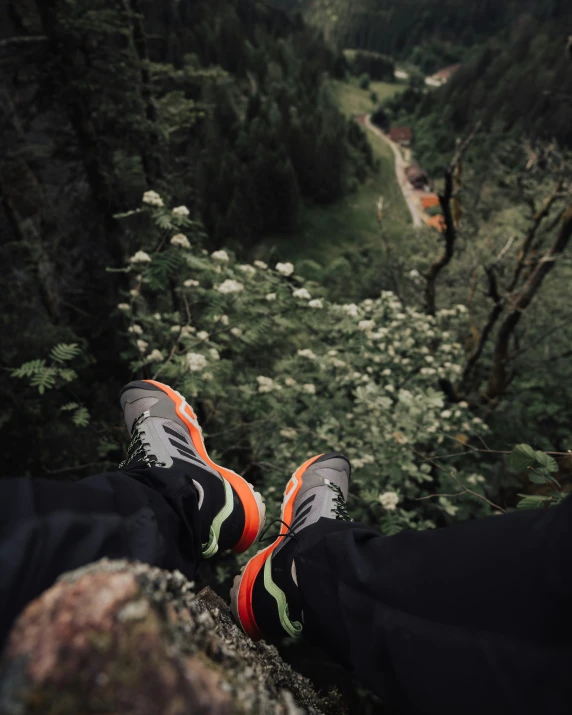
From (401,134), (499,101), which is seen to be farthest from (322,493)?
(401,134)

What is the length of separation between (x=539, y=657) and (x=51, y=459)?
16.6 ft

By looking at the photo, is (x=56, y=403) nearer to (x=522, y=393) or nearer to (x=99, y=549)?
(x=99, y=549)

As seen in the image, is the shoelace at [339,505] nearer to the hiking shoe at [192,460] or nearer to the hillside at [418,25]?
the hiking shoe at [192,460]

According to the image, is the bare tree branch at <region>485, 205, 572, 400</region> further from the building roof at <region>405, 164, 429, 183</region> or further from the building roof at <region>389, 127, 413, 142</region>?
the building roof at <region>389, 127, 413, 142</region>

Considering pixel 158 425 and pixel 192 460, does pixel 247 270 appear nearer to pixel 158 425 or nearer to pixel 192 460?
pixel 158 425

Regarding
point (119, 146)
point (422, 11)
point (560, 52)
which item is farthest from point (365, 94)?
point (119, 146)

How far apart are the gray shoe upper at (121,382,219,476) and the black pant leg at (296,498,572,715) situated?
3.17 feet

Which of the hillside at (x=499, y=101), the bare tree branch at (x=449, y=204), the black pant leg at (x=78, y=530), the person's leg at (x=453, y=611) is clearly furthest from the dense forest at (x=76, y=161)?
the hillside at (x=499, y=101)

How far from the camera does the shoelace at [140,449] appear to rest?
1797 millimetres

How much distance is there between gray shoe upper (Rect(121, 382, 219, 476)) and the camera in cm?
193

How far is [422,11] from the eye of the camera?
13588cm

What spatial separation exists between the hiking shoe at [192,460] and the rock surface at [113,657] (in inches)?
41.1

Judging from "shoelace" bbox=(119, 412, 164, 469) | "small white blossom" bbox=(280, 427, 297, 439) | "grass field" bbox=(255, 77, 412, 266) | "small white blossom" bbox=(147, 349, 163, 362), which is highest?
"shoelace" bbox=(119, 412, 164, 469)

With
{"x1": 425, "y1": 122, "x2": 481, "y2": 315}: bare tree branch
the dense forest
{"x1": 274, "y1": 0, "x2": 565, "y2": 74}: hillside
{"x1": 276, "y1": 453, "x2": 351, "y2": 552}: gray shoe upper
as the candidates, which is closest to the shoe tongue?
{"x1": 276, "y1": 453, "x2": 351, "y2": 552}: gray shoe upper
